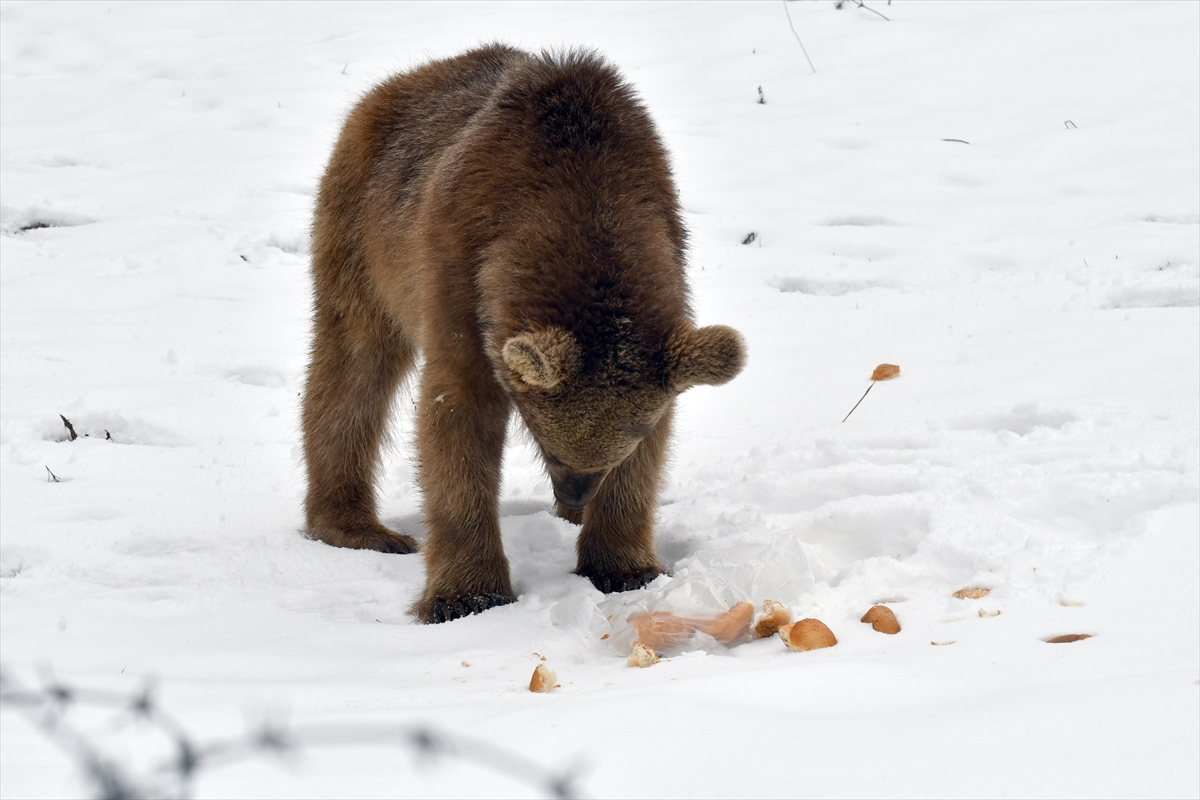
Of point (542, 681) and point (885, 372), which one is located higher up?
point (542, 681)

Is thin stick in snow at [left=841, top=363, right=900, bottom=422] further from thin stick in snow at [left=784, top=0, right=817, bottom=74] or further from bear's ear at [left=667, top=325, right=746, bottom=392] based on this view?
thin stick in snow at [left=784, top=0, right=817, bottom=74]

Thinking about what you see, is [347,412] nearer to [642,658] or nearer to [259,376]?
[259,376]

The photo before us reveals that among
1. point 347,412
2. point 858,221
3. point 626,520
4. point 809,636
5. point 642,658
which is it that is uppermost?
point 809,636

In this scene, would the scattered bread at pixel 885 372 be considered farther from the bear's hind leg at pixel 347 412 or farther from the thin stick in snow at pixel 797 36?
the thin stick in snow at pixel 797 36

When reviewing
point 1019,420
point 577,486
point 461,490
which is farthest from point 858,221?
point 577,486

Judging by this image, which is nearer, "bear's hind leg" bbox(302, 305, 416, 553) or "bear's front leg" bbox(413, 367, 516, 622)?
"bear's front leg" bbox(413, 367, 516, 622)

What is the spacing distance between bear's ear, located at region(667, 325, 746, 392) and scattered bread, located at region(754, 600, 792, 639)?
2.63 feet

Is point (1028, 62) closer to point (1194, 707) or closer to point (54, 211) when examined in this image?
point (54, 211)

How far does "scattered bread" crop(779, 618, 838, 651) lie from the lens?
3.64m

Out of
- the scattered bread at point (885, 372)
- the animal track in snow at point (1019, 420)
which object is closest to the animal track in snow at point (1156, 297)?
the scattered bread at point (885, 372)

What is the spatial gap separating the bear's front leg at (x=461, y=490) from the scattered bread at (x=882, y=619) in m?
1.65

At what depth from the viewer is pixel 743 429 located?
6.57 m

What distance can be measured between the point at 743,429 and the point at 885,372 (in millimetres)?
861

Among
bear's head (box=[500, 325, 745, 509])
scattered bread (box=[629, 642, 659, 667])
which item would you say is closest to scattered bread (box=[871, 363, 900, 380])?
bear's head (box=[500, 325, 745, 509])
